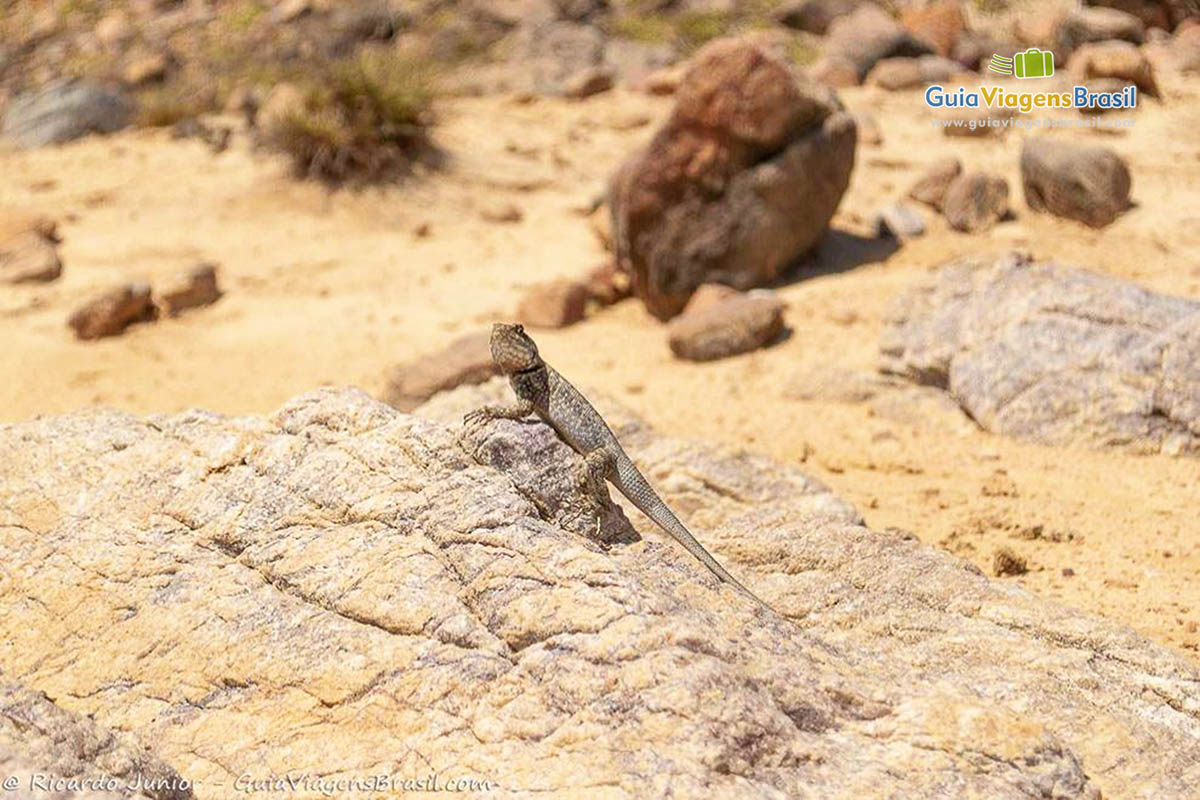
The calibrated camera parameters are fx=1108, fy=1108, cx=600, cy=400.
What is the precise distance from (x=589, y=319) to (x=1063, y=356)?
3.99 meters

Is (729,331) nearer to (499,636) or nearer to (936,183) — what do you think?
(936,183)

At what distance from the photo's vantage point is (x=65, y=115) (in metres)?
13.8

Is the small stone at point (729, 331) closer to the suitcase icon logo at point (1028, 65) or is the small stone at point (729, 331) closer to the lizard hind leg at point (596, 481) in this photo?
the lizard hind leg at point (596, 481)

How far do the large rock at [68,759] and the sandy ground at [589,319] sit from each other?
3.40 meters

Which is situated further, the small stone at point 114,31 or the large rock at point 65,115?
the small stone at point 114,31

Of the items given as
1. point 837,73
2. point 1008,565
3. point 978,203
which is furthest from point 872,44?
point 1008,565

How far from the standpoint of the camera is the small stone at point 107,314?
28.3 feet

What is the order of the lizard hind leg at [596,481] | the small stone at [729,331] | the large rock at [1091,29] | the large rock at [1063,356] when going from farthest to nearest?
the large rock at [1091,29] < the small stone at [729,331] < the large rock at [1063,356] < the lizard hind leg at [596,481]

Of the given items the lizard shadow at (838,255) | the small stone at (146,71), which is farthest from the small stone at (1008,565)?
the small stone at (146,71)

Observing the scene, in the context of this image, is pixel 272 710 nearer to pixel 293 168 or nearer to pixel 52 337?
pixel 52 337

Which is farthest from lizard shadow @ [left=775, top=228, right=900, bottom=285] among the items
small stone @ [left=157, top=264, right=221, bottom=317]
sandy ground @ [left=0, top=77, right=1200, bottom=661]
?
small stone @ [left=157, top=264, right=221, bottom=317]

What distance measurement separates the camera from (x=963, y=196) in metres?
9.34

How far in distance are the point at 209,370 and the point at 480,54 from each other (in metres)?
8.60

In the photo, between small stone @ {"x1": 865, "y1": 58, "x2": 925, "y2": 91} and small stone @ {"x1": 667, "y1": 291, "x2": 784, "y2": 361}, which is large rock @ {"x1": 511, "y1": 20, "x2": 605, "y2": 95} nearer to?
small stone @ {"x1": 865, "y1": 58, "x2": 925, "y2": 91}
